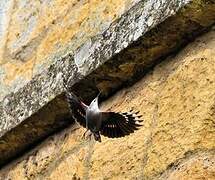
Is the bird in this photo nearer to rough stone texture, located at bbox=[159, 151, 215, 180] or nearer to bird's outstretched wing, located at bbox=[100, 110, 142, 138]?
bird's outstretched wing, located at bbox=[100, 110, 142, 138]

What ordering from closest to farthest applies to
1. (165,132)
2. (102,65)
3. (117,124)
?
(117,124), (165,132), (102,65)

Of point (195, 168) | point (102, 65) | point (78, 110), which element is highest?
point (78, 110)

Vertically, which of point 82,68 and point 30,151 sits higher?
point 82,68

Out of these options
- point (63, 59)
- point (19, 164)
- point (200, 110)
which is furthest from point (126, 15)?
point (19, 164)

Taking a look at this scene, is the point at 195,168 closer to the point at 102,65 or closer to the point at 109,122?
the point at 109,122

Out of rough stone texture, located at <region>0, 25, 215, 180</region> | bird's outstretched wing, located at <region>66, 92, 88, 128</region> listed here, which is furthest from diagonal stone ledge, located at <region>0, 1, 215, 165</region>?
bird's outstretched wing, located at <region>66, 92, 88, 128</region>

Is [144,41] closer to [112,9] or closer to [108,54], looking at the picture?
[108,54]

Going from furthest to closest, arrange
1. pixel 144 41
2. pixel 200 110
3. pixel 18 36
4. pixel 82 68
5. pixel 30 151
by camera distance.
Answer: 1. pixel 18 36
2. pixel 30 151
3. pixel 82 68
4. pixel 144 41
5. pixel 200 110

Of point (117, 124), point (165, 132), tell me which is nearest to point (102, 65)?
point (165, 132)
